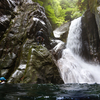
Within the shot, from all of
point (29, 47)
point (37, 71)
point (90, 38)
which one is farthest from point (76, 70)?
point (90, 38)

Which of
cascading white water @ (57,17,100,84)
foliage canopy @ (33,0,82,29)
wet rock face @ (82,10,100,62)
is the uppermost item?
foliage canopy @ (33,0,82,29)

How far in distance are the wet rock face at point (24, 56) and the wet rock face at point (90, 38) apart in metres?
5.18

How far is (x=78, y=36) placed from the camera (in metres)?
12.5

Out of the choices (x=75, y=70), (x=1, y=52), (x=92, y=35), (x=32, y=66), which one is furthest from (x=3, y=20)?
(x=92, y=35)

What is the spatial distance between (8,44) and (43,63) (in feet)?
15.0

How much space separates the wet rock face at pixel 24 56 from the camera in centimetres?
500

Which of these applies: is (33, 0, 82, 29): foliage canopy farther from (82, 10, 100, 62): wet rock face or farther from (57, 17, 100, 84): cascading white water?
(82, 10, 100, 62): wet rock face

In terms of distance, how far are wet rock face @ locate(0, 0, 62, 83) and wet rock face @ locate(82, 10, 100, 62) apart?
518cm

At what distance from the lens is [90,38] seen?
35.0 ft

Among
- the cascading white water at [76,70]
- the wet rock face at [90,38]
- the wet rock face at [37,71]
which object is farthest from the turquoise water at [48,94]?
the wet rock face at [90,38]

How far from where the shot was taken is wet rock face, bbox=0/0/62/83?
16.4 ft

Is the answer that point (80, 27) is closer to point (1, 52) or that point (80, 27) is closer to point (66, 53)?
point (66, 53)

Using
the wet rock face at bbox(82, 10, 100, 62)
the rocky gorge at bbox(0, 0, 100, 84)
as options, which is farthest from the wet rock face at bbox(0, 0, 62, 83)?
the wet rock face at bbox(82, 10, 100, 62)

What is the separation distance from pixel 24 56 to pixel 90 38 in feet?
27.1
